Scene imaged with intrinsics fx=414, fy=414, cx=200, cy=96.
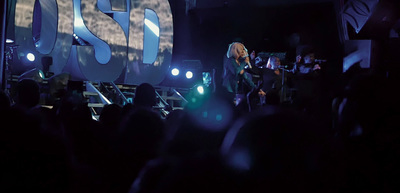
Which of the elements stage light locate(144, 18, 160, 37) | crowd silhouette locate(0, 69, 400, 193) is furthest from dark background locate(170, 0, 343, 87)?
crowd silhouette locate(0, 69, 400, 193)

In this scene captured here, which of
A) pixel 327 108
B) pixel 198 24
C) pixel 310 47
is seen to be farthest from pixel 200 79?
pixel 327 108

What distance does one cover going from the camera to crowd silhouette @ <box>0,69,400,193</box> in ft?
3.34

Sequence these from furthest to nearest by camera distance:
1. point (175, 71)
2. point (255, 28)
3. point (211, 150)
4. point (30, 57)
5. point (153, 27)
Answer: point (255, 28)
point (175, 71)
point (153, 27)
point (30, 57)
point (211, 150)

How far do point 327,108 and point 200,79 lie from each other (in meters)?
9.12

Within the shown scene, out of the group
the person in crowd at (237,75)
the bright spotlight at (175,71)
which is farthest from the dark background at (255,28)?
the person in crowd at (237,75)

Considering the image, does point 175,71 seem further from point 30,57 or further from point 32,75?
point 32,75

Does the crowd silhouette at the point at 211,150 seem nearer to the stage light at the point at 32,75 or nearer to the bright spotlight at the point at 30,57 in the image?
the stage light at the point at 32,75

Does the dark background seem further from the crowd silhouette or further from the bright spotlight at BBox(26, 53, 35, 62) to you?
the crowd silhouette

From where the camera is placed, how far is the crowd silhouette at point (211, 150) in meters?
1.02

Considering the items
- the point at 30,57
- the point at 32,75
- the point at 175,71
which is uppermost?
the point at 30,57

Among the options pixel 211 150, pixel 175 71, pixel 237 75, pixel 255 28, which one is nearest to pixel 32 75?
pixel 237 75

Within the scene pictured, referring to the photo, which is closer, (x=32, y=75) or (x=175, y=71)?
(x=32, y=75)

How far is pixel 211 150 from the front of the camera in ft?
5.67

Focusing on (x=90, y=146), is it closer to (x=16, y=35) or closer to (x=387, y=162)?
(x=387, y=162)
